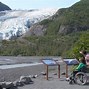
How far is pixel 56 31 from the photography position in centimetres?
15488

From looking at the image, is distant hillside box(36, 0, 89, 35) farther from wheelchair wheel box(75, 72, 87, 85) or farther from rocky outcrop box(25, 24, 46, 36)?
wheelchair wheel box(75, 72, 87, 85)

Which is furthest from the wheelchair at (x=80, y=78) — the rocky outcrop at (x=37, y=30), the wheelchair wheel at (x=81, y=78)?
the rocky outcrop at (x=37, y=30)

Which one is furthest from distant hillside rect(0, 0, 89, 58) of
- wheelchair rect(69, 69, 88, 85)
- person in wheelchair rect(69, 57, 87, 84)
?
wheelchair rect(69, 69, 88, 85)

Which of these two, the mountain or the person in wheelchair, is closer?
the person in wheelchair

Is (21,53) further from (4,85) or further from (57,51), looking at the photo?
(4,85)

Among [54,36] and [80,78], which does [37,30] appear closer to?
[54,36]

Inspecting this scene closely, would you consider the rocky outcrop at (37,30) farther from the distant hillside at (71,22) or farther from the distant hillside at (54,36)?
the distant hillside at (71,22)

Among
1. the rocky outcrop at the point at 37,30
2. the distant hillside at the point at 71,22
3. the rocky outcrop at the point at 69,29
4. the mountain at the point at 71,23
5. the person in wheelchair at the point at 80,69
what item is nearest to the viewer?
the person in wheelchair at the point at 80,69

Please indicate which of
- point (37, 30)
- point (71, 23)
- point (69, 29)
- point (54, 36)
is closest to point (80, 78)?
point (54, 36)

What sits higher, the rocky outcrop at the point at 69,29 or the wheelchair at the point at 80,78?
the wheelchair at the point at 80,78

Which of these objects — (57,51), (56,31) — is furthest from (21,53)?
(56,31)

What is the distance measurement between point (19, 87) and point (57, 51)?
9227 cm

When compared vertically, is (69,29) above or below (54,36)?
above

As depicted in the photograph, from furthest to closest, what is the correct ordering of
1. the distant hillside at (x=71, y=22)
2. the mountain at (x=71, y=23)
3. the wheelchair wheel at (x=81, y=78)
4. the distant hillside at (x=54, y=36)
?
the distant hillside at (x=71, y=22), the mountain at (x=71, y=23), the distant hillside at (x=54, y=36), the wheelchair wheel at (x=81, y=78)
